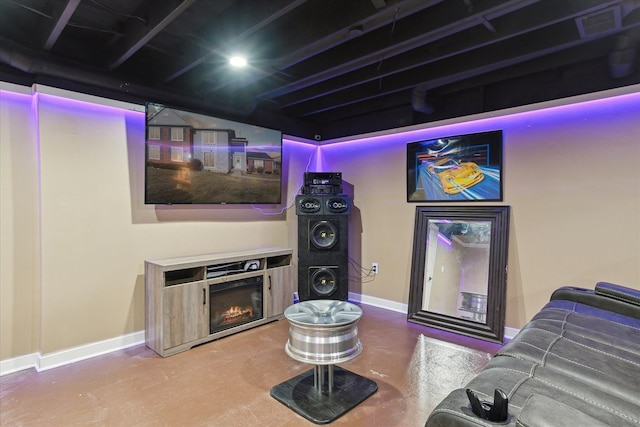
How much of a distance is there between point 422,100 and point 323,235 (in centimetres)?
177

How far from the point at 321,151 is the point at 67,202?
10.0 feet

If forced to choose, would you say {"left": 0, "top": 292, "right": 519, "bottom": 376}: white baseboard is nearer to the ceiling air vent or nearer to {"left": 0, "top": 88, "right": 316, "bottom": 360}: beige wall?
{"left": 0, "top": 88, "right": 316, "bottom": 360}: beige wall

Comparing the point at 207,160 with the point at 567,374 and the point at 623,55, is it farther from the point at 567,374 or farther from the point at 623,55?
the point at 623,55

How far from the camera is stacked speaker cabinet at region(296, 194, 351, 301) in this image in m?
3.78

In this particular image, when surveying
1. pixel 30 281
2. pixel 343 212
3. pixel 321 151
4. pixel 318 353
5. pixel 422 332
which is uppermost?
pixel 321 151

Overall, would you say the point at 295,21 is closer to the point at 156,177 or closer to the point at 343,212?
the point at 156,177

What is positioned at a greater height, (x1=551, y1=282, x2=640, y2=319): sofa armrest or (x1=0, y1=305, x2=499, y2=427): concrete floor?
(x1=551, y1=282, x2=640, y2=319): sofa armrest

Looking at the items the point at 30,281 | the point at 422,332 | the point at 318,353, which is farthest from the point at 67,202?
the point at 422,332

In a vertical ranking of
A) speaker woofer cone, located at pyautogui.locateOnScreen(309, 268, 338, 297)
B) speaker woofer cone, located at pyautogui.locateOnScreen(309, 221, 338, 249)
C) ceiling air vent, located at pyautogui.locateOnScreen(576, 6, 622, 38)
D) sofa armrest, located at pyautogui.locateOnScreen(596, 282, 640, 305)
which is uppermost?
ceiling air vent, located at pyautogui.locateOnScreen(576, 6, 622, 38)

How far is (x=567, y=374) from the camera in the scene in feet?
4.10

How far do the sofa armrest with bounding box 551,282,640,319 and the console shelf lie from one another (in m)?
2.59

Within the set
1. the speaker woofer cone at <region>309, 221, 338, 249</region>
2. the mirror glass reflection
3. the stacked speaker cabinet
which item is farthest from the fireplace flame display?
the mirror glass reflection

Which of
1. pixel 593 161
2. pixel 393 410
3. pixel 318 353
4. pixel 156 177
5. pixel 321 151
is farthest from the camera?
pixel 321 151

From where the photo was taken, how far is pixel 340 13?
214 cm
